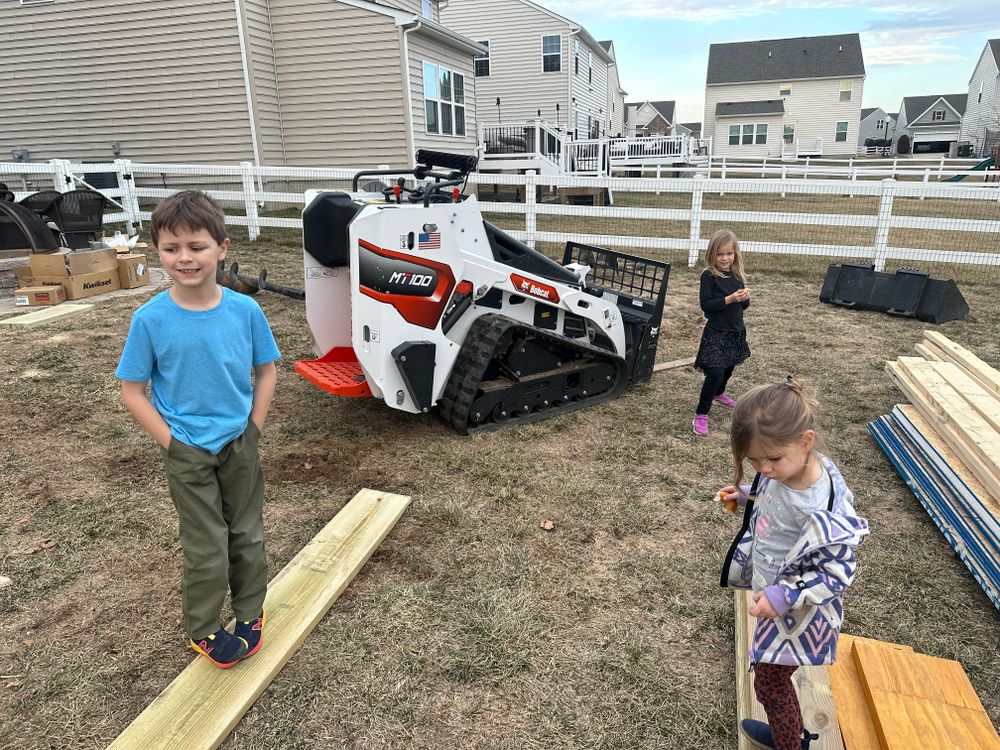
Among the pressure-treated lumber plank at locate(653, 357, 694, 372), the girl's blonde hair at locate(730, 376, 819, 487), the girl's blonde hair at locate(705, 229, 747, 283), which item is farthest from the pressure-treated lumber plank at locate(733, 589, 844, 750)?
the pressure-treated lumber plank at locate(653, 357, 694, 372)

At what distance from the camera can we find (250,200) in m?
11.8

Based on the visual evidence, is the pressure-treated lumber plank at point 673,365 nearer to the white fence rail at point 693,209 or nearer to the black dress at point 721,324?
the black dress at point 721,324

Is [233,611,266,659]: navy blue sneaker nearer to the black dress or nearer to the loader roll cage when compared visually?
the loader roll cage

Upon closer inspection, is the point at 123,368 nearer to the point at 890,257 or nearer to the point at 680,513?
the point at 680,513

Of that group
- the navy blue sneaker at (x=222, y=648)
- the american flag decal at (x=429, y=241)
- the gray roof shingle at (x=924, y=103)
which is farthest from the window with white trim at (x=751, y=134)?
the navy blue sneaker at (x=222, y=648)

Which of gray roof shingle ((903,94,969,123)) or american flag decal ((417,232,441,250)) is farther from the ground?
gray roof shingle ((903,94,969,123))

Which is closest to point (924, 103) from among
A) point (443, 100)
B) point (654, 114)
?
point (654, 114)

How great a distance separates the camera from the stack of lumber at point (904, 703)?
2078mm

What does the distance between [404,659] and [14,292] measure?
27.3ft

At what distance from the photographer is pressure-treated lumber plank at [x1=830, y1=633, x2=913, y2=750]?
2203mm

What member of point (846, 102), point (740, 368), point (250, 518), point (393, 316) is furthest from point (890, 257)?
point (846, 102)

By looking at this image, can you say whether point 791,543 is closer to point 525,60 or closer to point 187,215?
point 187,215

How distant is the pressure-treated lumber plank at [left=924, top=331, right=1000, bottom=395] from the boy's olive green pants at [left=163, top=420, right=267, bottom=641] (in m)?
4.49

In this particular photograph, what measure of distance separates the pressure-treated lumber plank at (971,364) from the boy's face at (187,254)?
4661 mm
